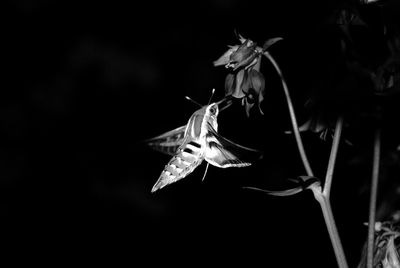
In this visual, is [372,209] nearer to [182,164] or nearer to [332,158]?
[332,158]

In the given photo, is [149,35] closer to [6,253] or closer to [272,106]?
[272,106]


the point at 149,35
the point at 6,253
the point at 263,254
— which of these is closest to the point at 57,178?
the point at 6,253

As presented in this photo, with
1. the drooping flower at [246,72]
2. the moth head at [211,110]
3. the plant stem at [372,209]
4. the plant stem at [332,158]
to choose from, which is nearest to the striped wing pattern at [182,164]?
the moth head at [211,110]

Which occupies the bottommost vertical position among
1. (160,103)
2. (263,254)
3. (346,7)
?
(263,254)

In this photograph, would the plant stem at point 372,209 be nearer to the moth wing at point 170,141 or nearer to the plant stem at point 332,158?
the plant stem at point 332,158

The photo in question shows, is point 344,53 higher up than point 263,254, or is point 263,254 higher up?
point 344,53

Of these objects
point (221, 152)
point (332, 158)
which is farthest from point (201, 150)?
point (332, 158)
